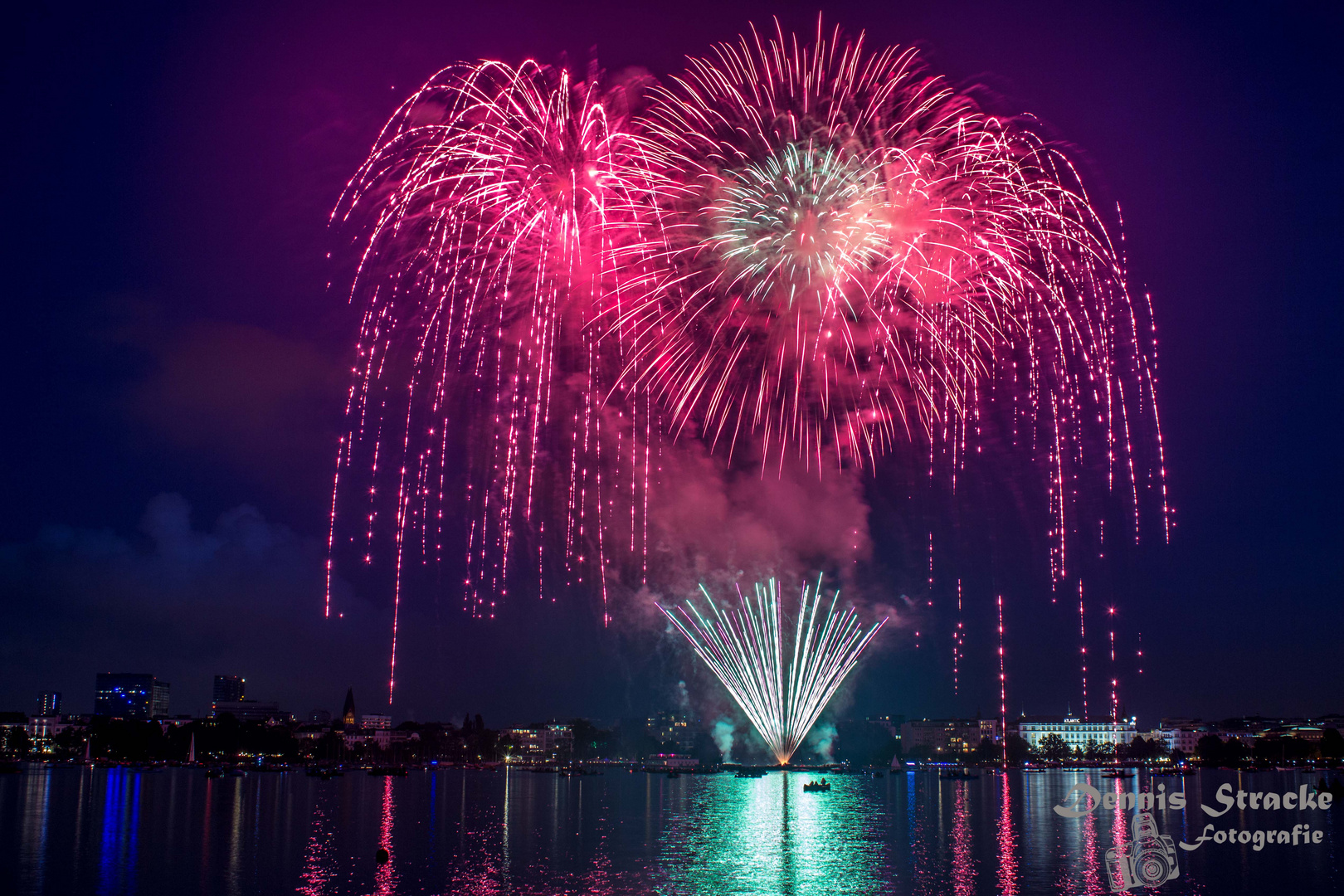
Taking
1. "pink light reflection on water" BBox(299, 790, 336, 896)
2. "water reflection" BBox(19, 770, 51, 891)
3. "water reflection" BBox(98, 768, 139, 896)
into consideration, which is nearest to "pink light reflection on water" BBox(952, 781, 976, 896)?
"pink light reflection on water" BBox(299, 790, 336, 896)

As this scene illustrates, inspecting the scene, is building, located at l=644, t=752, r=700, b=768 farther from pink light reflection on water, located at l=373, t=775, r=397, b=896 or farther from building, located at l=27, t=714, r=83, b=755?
building, located at l=27, t=714, r=83, b=755

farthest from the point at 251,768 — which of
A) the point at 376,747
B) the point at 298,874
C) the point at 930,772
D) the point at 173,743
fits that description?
the point at 298,874

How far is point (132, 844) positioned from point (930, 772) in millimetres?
134950

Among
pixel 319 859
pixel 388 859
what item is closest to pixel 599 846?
pixel 388 859

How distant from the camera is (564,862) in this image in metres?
37.3

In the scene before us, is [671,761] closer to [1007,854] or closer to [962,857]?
[1007,854]

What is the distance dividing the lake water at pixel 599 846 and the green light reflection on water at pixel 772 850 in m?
0.17

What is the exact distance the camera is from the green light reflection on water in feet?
108

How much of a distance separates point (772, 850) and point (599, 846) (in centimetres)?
719

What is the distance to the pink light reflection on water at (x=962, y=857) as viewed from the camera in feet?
106

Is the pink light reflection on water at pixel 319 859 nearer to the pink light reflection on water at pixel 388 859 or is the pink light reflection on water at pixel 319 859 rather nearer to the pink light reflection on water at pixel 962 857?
the pink light reflection on water at pixel 388 859

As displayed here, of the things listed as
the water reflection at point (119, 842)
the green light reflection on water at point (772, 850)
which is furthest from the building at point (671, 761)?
the water reflection at point (119, 842)

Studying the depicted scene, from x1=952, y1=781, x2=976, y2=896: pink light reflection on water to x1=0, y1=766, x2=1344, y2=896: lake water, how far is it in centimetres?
9

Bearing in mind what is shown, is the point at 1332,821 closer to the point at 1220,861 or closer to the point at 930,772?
the point at 1220,861
